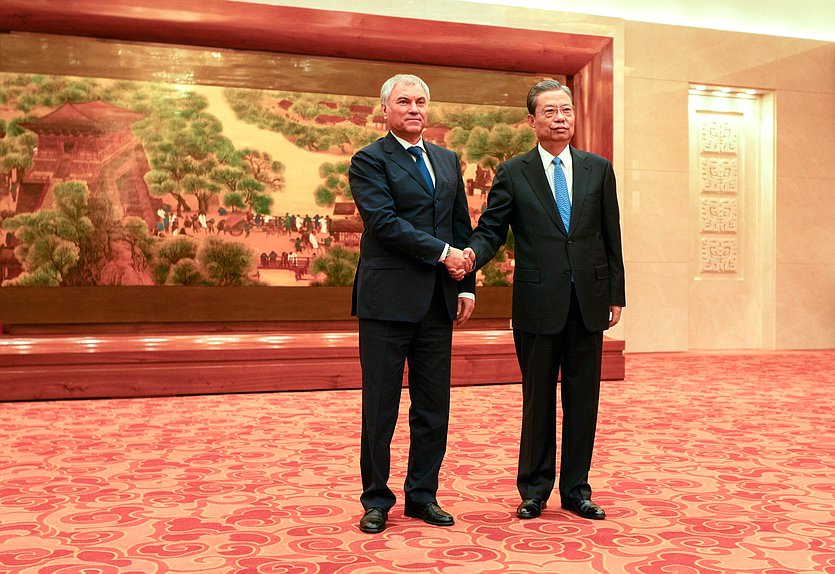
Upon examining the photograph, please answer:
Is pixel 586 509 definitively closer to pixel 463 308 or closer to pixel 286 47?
pixel 463 308

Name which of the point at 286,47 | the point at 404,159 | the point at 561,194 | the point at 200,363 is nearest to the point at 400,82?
the point at 404,159

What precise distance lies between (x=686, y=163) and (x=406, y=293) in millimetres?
8095

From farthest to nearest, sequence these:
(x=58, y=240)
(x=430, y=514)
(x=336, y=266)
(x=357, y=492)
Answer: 1. (x=336, y=266)
2. (x=58, y=240)
3. (x=357, y=492)
4. (x=430, y=514)

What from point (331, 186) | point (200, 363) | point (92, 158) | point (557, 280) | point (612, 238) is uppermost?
point (92, 158)

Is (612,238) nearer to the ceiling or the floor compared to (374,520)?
nearer to the ceiling

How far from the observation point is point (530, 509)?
3506 millimetres

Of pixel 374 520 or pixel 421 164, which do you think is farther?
pixel 421 164

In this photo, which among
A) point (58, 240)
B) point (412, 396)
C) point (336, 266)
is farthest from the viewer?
point (336, 266)

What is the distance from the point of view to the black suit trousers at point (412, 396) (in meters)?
3.46

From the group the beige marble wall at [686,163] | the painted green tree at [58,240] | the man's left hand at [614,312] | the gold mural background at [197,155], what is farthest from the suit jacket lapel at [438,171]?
the beige marble wall at [686,163]

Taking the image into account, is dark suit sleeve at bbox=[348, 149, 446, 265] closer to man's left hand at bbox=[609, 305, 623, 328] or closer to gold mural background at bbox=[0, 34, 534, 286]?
man's left hand at bbox=[609, 305, 623, 328]

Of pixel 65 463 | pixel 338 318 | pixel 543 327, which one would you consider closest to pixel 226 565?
pixel 543 327

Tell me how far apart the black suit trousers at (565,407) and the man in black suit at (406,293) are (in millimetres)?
353

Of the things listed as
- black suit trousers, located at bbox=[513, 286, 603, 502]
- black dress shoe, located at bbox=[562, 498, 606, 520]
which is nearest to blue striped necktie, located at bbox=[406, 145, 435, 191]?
black suit trousers, located at bbox=[513, 286, 603, 502]
